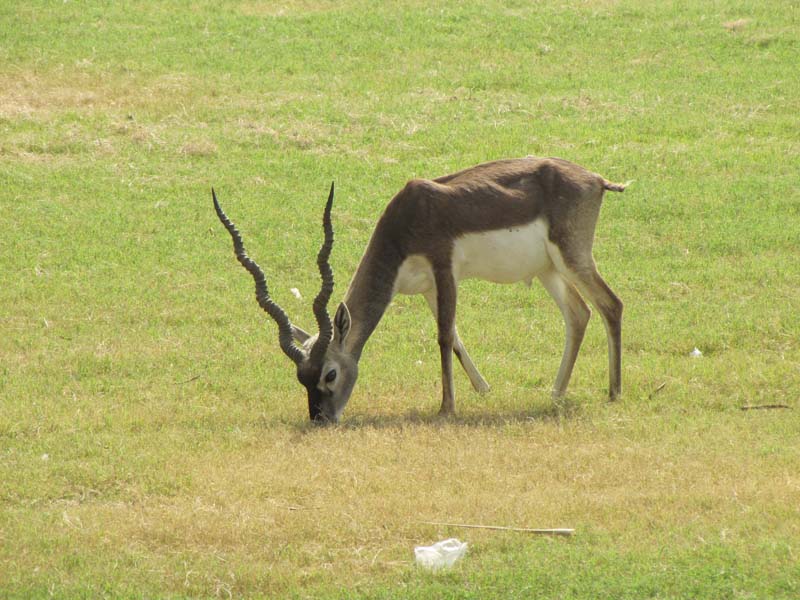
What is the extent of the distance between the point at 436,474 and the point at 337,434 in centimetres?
127

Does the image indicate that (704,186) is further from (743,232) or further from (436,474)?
(436,474)

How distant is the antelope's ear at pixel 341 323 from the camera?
10867 millimetres

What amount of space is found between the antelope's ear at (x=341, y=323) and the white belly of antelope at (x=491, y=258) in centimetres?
62

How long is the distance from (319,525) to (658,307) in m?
6.48

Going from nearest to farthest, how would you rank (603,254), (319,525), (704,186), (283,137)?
(319,525) → (603,254) → (704,186) → (283,137)

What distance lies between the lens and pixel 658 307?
45.9ft

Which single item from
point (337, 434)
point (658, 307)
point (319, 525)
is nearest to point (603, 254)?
point (658, 307)

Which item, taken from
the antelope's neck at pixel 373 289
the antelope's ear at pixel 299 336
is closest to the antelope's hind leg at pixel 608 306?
the antelope's neck at pixel 373 289

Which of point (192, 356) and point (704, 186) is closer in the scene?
point (192, 356)

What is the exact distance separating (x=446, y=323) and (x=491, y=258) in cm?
69

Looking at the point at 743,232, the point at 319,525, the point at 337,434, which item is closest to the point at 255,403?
the point at 337,434

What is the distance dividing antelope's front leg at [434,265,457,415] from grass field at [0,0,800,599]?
23 centimetres

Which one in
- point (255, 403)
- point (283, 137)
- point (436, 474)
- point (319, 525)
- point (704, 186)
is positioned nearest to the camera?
point (319, 525)

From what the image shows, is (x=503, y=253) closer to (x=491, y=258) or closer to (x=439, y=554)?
(x=491, y=258)
